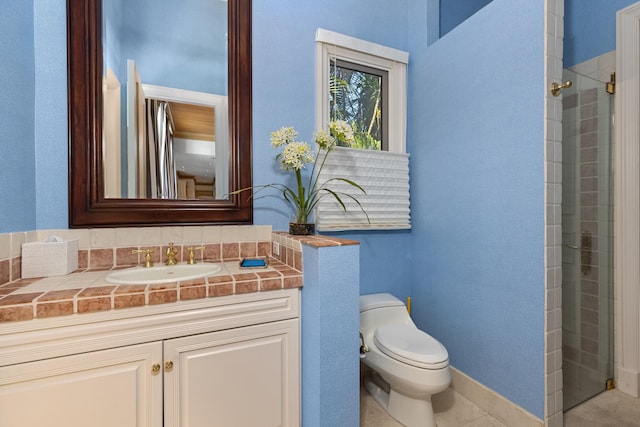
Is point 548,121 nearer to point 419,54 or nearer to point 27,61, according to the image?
point 419,54

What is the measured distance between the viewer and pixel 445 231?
184 cm

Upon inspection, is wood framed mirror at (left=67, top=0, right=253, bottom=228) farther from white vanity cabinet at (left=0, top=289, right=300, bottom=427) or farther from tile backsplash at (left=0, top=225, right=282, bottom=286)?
white vanity cabinet at (left=0, top=289, right=300, bottom=427)

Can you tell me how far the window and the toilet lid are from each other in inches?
25.8

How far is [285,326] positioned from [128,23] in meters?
1.66

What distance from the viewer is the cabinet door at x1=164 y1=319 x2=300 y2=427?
1079mm

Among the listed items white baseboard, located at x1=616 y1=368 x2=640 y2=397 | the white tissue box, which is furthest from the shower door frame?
the white tissue box

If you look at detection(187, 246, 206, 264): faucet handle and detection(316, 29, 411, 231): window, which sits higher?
detection(316, 29, 411, 231): window

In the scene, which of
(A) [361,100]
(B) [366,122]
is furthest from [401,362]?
(A) [361,100]

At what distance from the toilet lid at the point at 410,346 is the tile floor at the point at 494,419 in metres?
0.39

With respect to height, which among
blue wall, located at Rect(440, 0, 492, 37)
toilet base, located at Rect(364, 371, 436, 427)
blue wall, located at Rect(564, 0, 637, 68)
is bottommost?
toilet base, located at Rect(364, 371, 436, 427)

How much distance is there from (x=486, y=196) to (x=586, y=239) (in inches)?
25.4

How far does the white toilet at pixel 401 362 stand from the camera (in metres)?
1.32

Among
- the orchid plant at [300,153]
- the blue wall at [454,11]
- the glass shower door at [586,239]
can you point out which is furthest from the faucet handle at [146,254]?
the blue wall at [454,11]

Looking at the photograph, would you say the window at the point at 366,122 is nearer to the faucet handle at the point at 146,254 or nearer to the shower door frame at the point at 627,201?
the faucet handle at the point at 146,254
